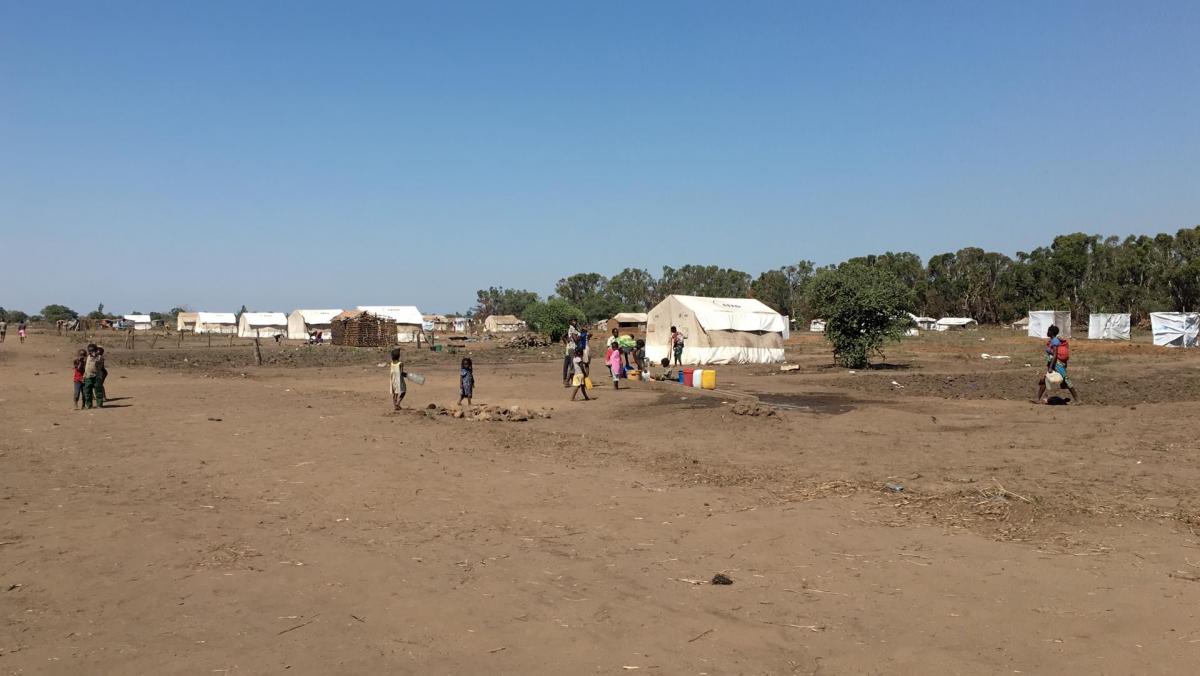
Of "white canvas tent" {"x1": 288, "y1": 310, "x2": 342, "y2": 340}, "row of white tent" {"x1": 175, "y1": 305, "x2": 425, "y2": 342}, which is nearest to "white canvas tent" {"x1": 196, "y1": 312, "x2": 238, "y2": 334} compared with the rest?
"row of white tent" {"x1": 175, "y1": 305, "x2": 425, "y2": 342}

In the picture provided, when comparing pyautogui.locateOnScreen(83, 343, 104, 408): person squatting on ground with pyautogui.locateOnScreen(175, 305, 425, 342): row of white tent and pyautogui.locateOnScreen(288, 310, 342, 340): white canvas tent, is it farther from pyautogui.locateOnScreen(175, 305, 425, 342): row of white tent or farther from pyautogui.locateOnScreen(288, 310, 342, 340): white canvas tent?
pyautogui.locateOnScreen(288, 310, 342, 340): white canvas tent

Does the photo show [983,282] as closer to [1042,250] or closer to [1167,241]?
[1042,250]

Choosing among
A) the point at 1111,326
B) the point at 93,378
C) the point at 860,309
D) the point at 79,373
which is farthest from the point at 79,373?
the point at 1111,326

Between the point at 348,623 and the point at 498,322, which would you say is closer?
the point at 348,623

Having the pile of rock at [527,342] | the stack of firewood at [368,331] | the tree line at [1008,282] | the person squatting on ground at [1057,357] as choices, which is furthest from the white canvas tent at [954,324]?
the person squatting on ground at [1057,357]

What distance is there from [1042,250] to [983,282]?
8128 mm

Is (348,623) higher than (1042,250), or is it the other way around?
(1042,250)

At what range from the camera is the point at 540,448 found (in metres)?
11.7

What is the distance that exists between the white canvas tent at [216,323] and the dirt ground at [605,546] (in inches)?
3551

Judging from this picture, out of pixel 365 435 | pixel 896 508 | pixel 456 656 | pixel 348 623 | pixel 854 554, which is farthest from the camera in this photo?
pixel 365 435

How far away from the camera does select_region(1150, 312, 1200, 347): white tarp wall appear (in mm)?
42062

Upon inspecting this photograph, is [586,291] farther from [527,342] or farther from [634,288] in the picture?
[527,342]

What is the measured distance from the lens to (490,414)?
48.7 feet

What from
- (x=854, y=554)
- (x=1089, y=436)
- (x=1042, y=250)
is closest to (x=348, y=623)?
(x=854, y=554)
